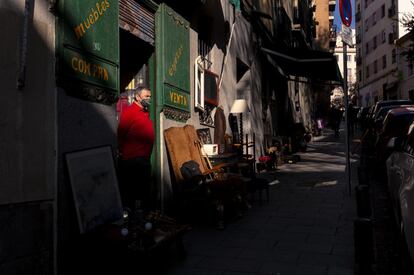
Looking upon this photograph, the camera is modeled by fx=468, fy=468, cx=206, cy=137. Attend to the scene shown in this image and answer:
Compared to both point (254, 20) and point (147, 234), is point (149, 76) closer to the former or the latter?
point (147, 234)

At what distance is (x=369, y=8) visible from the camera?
195ft

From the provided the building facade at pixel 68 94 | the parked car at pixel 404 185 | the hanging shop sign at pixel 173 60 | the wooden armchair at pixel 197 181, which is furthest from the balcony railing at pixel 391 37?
the parked car at pixel 404 185

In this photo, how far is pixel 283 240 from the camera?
239 inches

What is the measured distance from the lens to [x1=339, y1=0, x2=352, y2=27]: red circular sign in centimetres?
827

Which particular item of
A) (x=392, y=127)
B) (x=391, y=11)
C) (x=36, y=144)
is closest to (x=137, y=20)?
(x=36, y=144)

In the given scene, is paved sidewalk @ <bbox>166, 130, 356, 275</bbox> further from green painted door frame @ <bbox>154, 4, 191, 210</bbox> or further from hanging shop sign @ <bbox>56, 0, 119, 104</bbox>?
hanging shop sign @ <bbox>56, 0, 119, 104</bbox>

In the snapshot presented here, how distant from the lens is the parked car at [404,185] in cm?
412

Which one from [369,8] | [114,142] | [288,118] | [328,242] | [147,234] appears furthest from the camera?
[369,8]

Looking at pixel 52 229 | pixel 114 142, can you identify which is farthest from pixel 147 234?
pixel 114 142

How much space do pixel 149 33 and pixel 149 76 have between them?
0.68 m

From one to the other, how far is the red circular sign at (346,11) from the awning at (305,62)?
567 cm

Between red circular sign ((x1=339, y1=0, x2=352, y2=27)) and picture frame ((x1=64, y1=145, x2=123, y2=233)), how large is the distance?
511cm

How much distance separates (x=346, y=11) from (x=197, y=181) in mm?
4219

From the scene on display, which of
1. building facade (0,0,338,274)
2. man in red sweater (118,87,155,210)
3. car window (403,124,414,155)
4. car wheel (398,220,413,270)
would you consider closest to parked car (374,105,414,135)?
building facade (0,0,338,274)
